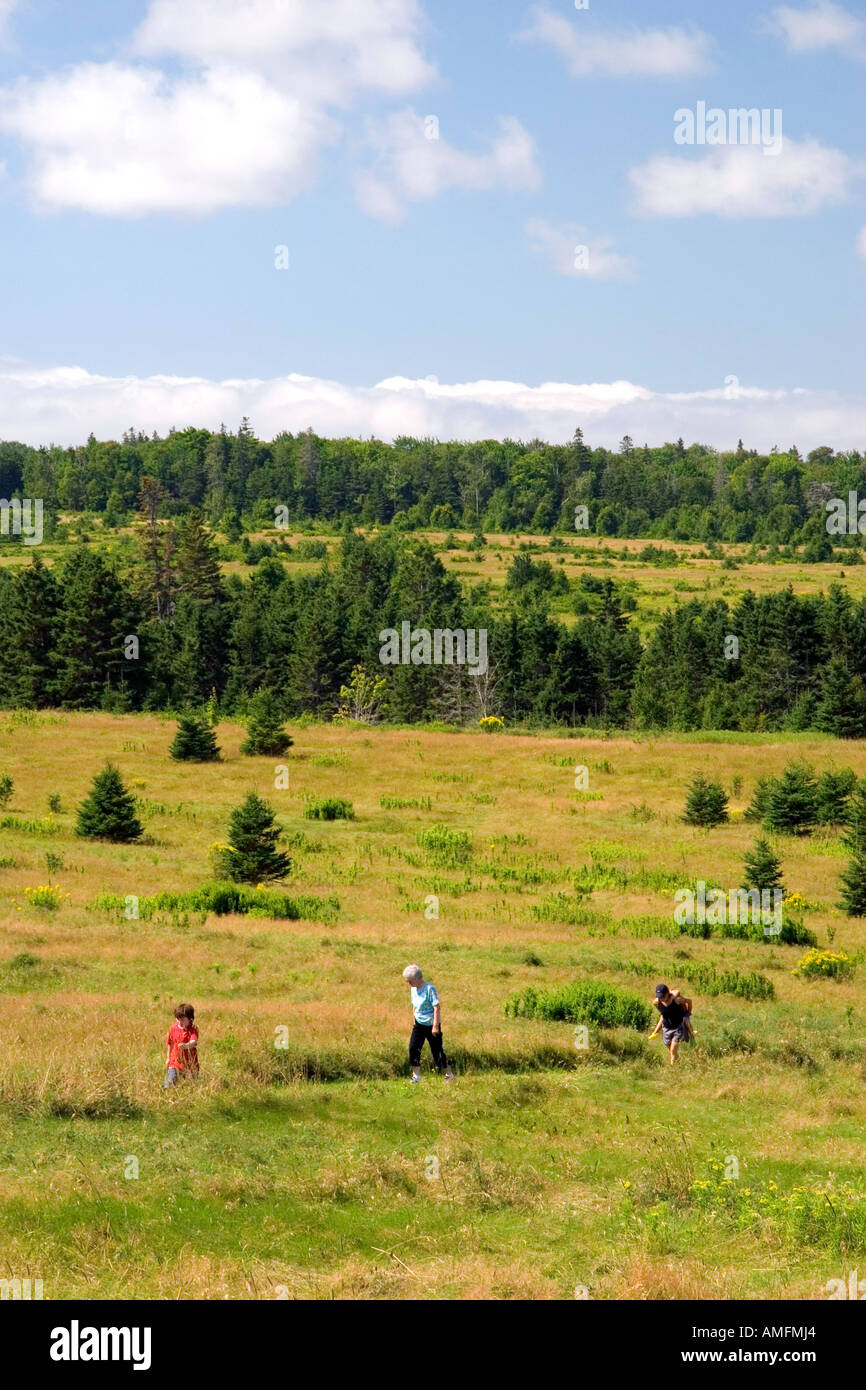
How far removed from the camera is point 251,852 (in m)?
33.8

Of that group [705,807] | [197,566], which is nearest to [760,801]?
[705,807]

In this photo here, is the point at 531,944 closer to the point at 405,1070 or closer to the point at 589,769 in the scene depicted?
the point at 405,1070

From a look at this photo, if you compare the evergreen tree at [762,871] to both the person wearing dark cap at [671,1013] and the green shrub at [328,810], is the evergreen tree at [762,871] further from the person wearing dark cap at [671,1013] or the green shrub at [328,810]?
the person wearing dark cap at [671,1013]

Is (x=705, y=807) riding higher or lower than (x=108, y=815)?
lower

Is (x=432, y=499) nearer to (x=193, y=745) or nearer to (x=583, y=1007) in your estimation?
(x=193, y=745)

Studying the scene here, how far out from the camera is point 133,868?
33.6 meters

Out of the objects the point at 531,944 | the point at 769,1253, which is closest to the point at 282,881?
the point at 531,944

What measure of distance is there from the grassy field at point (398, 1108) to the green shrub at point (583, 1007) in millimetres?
649

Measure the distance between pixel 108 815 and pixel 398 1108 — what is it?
2659 cm

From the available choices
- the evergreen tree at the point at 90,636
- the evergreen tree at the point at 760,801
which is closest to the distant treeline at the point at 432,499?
the evergreen tree at the point at 90,636

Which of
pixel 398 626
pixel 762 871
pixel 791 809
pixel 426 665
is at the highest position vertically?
pixel 398 626

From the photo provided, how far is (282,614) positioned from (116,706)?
21.3 m

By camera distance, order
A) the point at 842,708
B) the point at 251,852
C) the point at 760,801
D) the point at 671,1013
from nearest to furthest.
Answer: the point at 671,1013, the point at 251,852, the point at 760,801, the point at 842,708

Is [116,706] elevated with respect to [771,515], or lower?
lower
